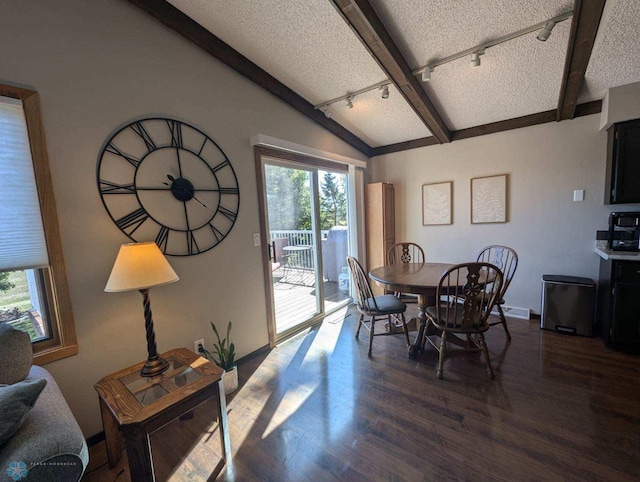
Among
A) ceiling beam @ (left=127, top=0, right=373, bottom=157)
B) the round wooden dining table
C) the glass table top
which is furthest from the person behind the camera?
the round wooden dining table

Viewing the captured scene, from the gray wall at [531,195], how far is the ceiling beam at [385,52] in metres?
0.90

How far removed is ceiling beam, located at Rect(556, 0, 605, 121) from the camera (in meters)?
1.70

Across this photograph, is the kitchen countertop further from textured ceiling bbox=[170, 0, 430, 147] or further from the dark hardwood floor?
textured ceiling bbox=[170, 0, 430, 147]

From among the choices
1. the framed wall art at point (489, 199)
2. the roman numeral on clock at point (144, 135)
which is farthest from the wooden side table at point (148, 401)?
the framed wall art at point (489, 199)

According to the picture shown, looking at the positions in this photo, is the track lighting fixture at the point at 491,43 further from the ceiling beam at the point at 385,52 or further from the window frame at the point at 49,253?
the window frame at the point at 49,253

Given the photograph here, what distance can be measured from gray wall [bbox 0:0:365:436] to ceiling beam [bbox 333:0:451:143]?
3.91ft

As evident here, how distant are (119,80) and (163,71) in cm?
33

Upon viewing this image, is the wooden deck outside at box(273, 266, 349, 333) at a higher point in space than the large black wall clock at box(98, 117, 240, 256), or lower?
lower

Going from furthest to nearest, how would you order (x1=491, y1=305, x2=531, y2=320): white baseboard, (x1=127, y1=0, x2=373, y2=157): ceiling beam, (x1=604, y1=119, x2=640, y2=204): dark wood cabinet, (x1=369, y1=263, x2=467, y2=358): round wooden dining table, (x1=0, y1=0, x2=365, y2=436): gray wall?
(x1=491, y1=305, x2=531, y2=320): white baseboard → (x1=604, y1=119, x2=640, y2=204): dark wood cabinet → (x1=369, y1=263, x2=467, y2=358): round wooden dining table → (x1=127, y1=0, x2=373, y2=157): ceiling beam → (x1=0, y1=0, x2=365, y2=436): gray wall

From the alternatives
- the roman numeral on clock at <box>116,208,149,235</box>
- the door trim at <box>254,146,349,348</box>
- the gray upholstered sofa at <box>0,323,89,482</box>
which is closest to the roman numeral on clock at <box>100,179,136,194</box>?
the roman numeral on clock at <box>116,208,149,235</box>

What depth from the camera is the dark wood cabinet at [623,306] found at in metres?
2.37

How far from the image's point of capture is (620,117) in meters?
2.53

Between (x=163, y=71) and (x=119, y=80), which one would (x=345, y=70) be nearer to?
(x=163, y=71)

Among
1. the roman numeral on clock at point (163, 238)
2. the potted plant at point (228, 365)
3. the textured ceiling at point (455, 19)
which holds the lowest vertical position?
the potted plant at point (228, 365)
